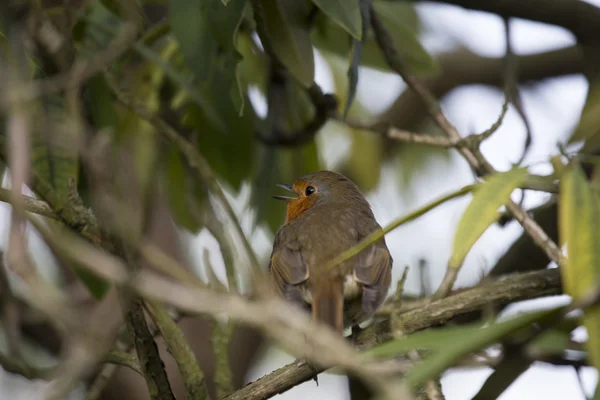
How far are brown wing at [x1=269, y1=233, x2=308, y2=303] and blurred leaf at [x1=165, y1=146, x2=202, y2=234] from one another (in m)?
0.74

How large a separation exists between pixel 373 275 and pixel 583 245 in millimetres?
1774

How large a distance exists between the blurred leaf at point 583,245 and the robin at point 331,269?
1370 millimetres

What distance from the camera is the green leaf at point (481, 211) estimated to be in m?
2.08

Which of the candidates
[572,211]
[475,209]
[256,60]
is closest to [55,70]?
[256,60]

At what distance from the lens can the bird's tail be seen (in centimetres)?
344

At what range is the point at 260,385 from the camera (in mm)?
2918

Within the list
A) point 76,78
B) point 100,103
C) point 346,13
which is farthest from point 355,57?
point 76,78

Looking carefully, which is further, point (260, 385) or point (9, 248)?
point (260, 385)

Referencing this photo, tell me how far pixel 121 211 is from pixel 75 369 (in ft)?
2.04

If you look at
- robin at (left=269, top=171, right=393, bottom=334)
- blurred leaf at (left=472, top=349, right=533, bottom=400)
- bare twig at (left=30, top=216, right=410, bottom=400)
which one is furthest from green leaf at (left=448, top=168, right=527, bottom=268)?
robin at (left=269, top=171, right=393, bottom=334)

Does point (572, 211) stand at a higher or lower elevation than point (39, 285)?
higher

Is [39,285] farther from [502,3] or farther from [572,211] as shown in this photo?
[502,3]

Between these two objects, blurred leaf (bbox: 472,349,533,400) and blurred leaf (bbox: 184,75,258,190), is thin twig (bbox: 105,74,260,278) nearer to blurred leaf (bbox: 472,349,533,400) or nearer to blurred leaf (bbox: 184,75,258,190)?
blurred leaf (bbox: 184,75,258,190)

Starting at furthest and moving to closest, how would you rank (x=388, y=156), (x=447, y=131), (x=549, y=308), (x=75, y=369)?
(x=388, y=156), (x=447, y=131), (x=549, y=308), (x=75, y=369)
